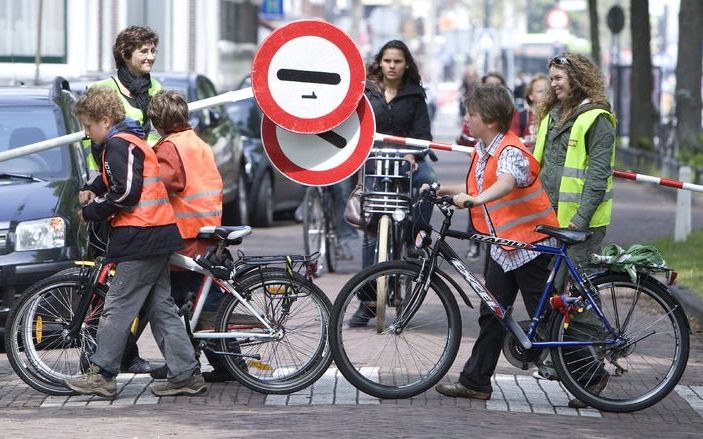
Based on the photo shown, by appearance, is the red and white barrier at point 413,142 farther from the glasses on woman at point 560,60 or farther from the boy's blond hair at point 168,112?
the boy's blond hair at point 168,112

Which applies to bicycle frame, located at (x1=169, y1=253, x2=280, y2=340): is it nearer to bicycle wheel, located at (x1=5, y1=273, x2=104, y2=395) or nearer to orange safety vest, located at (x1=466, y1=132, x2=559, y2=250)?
bicycle wheel, located at (x1=5, y1=273, x2=104, y2=395)

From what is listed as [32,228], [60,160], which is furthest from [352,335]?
[60,160]

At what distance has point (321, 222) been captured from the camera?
14555 millimetres

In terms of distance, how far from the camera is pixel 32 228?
1011 cm

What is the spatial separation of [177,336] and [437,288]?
4.30 feet

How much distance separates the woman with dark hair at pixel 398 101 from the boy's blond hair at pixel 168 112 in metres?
2.75

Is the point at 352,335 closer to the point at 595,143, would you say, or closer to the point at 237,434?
the point at 237,434

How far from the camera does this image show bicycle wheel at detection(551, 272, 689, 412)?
831 centimetres

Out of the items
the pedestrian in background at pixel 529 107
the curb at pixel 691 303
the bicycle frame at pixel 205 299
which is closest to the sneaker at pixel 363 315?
the bicycle frame at pixel 205 299

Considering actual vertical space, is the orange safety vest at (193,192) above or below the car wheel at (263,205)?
above

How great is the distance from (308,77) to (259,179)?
1001 centimetres

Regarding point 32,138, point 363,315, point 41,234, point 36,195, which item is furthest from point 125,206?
point 32,138

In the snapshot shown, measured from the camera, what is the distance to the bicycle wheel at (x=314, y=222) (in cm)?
1431

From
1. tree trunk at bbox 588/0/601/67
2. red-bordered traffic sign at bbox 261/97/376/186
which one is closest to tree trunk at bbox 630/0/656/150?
tree trunk at bbox 588/0/601/67
